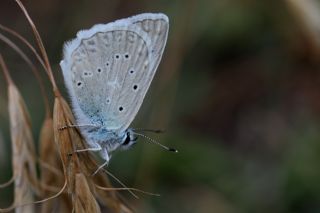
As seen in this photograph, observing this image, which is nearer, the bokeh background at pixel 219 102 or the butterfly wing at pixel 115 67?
the butterfly wing at pixel 115 67

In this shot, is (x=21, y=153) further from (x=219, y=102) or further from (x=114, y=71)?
(x=219, y=102)

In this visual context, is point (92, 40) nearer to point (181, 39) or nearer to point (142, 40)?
point (142, 40)

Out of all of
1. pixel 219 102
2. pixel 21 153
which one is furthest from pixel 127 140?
pixel 219 102

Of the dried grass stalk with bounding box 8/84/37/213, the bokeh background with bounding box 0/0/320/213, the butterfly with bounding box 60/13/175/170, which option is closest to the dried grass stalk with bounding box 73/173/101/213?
the dried grass stalk with bounding box 8/84/37/213

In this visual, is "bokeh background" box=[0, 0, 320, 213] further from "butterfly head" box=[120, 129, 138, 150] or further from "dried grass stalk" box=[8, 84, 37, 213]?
"dried grass stalk" box=[8, 84, 37, 213]

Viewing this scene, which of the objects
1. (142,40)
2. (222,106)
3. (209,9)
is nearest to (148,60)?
(142,40)

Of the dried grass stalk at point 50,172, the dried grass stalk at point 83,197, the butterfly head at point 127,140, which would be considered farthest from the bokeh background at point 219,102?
the dried grass stalk at point 83,197

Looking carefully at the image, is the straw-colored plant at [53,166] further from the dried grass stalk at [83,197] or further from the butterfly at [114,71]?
the butterfly at [114,71]
